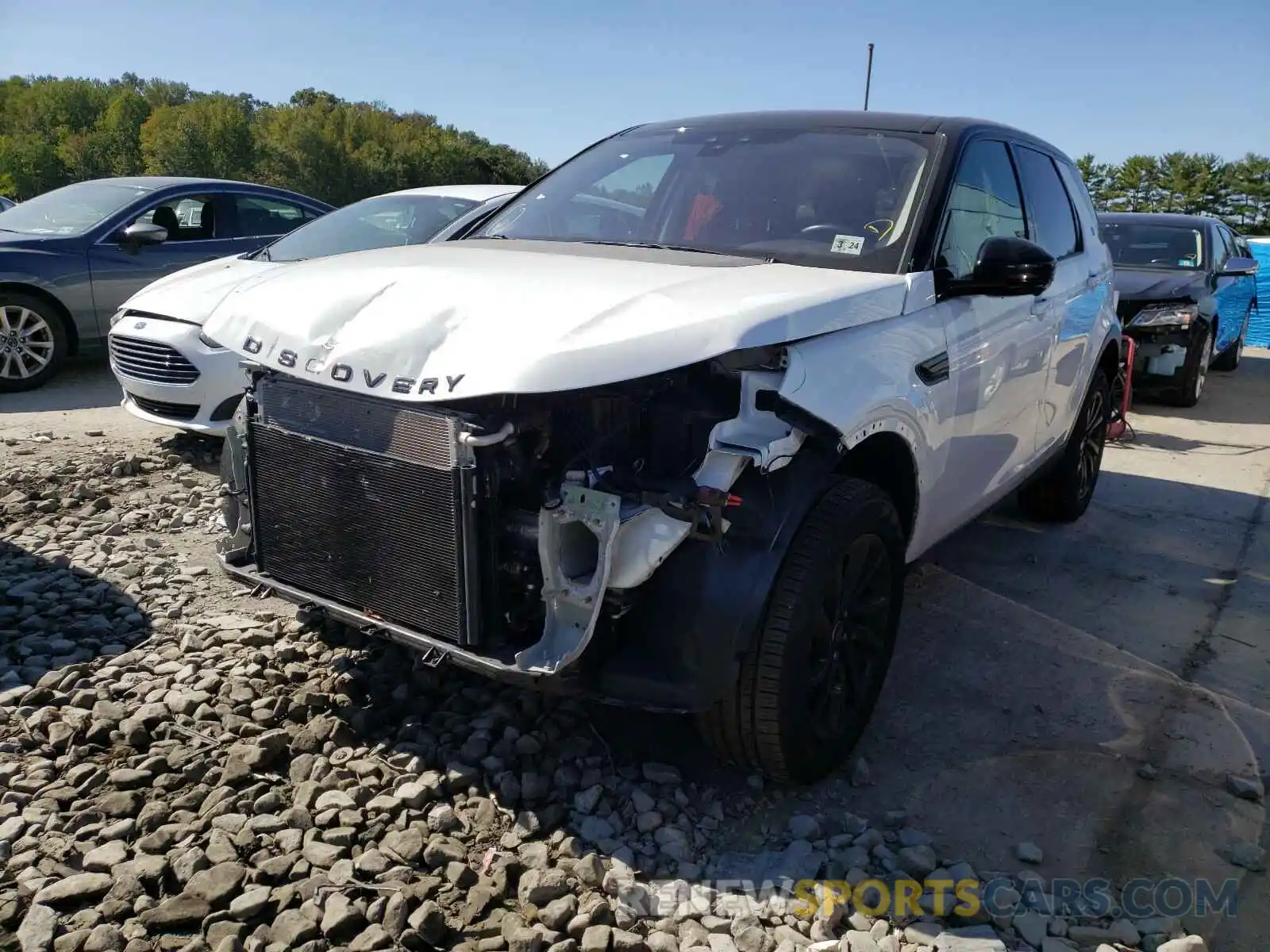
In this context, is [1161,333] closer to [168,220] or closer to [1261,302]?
[1261,302]

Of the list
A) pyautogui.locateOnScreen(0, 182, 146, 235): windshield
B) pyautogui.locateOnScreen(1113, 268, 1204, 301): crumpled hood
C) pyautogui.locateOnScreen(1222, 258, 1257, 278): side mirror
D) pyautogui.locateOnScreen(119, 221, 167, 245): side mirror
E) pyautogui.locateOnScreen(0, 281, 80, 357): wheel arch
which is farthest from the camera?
pyautogui.locateOnScreen(1222, 258, 1257, 278): side mirror

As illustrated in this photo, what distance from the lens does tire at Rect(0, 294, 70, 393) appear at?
25.3 ft

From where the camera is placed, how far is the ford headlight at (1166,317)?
30.8 feet

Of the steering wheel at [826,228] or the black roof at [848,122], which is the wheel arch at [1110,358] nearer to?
the black roof at [848,122]

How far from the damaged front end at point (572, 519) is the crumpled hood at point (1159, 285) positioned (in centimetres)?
843

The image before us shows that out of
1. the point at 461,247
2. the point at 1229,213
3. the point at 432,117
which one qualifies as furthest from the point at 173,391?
the point at 432,117

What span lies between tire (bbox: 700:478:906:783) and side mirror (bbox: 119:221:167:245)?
6966mm

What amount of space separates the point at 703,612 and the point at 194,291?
15.1 feet

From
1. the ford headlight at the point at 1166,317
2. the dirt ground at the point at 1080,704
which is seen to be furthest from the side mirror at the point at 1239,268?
the dirt ground at the point at 1080,704

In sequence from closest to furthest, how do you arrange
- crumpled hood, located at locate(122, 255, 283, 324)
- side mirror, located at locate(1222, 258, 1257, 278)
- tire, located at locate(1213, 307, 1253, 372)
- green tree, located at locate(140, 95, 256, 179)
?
crumpled hood, located at locate(122, 255, 283, 324), side mirror, located at locate(1222, 258, 1257, 278), tire, located at locate(1213, 307, 1253, 372), green tree, located at locate(140, 95, 256, 179)

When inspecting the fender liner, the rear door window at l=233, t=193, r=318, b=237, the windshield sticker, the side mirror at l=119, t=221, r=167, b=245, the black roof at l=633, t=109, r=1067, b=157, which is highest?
the black roof at l=633, t=109, r=1067, b=157

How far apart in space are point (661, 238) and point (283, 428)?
1.48 meters

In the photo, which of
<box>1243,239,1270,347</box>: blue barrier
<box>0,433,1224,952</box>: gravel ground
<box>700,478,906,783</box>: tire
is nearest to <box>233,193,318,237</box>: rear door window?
<box>0,433,1224,952</box>: gravel ground

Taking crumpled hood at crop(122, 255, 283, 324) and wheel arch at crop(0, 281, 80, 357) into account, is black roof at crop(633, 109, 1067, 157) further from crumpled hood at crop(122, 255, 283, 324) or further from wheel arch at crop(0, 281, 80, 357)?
wheel arch at crop(0, 281, 80, 357)
